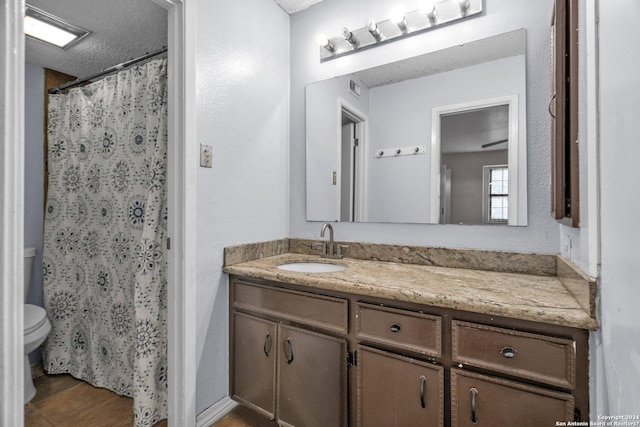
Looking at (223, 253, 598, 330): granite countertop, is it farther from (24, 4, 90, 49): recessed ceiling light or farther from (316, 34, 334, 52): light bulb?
(24, 4, 90, 49): recessed ceiling light

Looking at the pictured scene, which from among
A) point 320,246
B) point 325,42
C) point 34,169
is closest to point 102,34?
point 34,169

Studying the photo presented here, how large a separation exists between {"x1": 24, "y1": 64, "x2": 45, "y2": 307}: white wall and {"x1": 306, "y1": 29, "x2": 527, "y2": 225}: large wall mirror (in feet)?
6.50

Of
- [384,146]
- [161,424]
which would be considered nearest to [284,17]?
[384,146]

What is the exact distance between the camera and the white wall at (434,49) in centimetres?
138

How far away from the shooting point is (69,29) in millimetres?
1862

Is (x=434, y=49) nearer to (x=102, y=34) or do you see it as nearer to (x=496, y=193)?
(x=496, y=193)

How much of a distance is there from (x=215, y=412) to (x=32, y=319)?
122 centimetres

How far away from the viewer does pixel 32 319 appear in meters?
1.78

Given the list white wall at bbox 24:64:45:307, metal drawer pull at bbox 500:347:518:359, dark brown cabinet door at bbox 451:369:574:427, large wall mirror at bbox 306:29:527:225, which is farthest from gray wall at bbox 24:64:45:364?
metal drawer pull at bbox 500:347:518:359

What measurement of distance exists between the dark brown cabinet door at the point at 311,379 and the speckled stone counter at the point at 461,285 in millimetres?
251

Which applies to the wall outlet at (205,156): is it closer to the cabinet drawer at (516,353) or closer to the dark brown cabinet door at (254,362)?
the dark brown cabinet door at (254,362)

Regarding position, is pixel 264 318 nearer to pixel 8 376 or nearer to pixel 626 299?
pixel 8 376

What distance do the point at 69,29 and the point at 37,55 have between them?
49cm

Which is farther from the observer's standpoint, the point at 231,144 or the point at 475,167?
the point at 231,144
